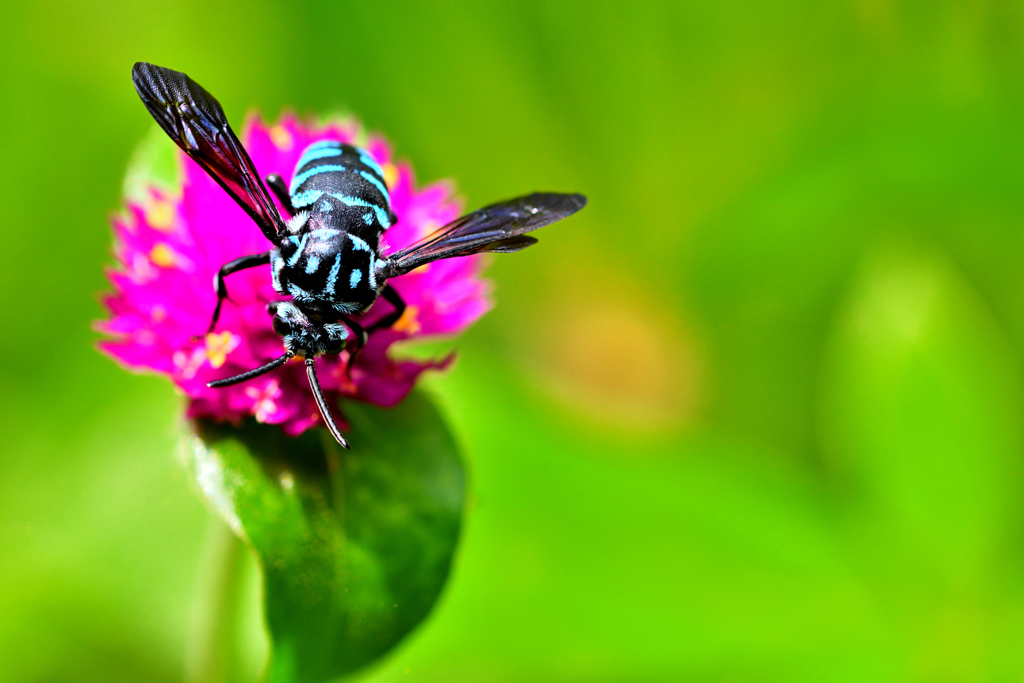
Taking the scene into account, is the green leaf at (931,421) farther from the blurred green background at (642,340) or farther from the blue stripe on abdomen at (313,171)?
the blue stripe on abdomen at (313,171)

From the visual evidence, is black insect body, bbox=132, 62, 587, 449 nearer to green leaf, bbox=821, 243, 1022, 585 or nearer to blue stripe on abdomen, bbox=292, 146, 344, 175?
blue stripe on abdomen, bbox=292, 146, 344, 175

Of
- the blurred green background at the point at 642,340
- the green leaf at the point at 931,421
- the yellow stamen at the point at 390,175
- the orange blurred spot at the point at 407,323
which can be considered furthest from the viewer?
the green leaf at the point at 931,421

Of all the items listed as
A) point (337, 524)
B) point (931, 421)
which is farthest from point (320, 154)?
point (931, 421)

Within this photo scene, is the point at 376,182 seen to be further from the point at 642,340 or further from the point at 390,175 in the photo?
the point at 642,340

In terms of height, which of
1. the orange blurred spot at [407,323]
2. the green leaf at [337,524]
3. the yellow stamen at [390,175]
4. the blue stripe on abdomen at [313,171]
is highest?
the yellow stamen at [390,175]

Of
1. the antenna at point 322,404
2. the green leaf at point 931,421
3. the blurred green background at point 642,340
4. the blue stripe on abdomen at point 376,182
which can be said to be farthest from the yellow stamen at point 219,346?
the green leaf at point 931,421

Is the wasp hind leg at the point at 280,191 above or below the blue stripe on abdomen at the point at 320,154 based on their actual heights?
below

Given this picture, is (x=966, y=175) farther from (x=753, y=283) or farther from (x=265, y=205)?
(x=265, y=205)
